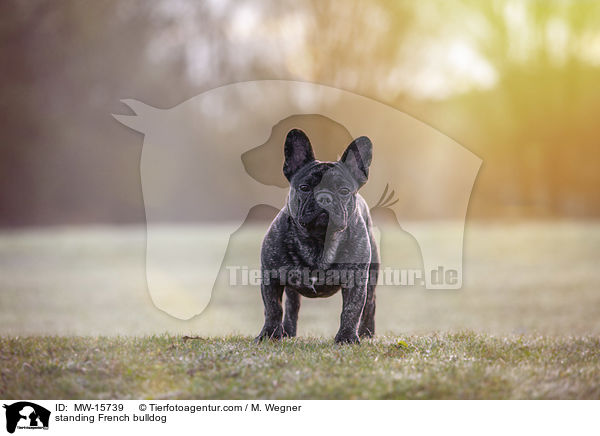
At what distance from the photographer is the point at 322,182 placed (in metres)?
4.81

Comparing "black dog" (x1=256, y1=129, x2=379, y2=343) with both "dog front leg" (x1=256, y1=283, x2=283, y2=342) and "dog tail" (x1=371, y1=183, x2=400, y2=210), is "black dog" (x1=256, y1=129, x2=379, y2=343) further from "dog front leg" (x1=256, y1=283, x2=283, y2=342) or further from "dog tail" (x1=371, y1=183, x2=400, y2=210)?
"dog tail" (x1=371, y1=183, x2=400, y2=210)

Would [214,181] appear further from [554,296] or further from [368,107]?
[554,296]

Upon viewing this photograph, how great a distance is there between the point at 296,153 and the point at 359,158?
0.52m

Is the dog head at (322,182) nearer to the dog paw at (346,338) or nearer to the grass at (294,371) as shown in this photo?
the dog paw at (346,338)

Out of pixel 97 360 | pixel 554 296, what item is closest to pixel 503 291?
pixel 554 296

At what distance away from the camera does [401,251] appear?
9.65 metres

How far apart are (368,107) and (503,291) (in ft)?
17.3

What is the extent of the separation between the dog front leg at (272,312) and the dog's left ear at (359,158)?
44.2 inches

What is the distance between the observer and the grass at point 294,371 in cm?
426

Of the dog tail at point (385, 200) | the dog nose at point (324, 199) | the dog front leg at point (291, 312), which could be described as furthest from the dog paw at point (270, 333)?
the dog tail at point (385, 200)

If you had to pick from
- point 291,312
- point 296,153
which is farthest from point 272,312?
point 296,153
